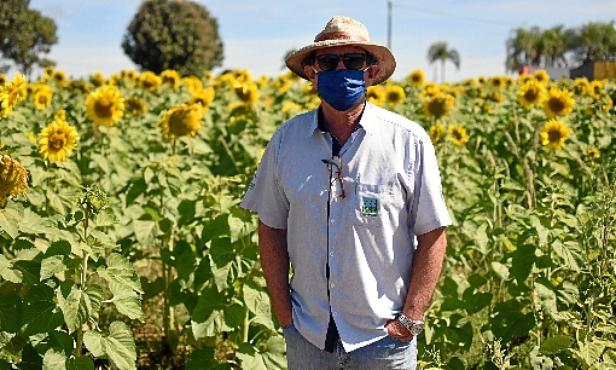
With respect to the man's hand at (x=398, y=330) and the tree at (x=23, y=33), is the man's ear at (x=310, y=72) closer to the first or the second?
the man's hand at (x=398, y=330)

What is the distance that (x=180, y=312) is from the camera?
477cm

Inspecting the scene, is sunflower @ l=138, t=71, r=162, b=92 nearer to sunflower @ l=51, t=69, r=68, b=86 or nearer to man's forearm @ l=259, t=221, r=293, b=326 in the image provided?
sunflower @ l=51, t=69, r=68, b=86

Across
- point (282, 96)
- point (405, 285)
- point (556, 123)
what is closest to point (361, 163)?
point (405, 285)

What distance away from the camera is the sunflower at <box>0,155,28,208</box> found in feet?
9.88

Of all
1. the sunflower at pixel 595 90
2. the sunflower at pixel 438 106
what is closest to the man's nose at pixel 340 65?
the sunflower at pixel 438 106

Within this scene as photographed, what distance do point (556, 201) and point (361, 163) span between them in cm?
144

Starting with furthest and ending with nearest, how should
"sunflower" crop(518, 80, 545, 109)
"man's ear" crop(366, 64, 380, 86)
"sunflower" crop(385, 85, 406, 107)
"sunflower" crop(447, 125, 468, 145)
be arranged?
"sunflower" crop(385, 85, 406, 107), "sunflower" crop(518, 80, 545, 109), "sunflower" crop(447, 125, 468, 145), "man's ear" crop(366, 64, 380, 86)

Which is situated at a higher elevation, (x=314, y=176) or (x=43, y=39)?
(x=43, y=39)

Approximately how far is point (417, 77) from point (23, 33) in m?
27.8

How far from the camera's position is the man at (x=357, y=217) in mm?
→ 2445

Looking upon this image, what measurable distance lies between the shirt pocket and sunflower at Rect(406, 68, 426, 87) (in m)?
7.92

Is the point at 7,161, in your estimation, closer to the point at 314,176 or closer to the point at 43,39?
the point at 314,176

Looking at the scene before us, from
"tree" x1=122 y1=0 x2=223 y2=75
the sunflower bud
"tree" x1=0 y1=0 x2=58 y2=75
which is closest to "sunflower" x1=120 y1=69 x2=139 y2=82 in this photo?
the sunflower bud

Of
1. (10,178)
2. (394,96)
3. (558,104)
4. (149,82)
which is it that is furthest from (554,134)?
A: (149,82)
